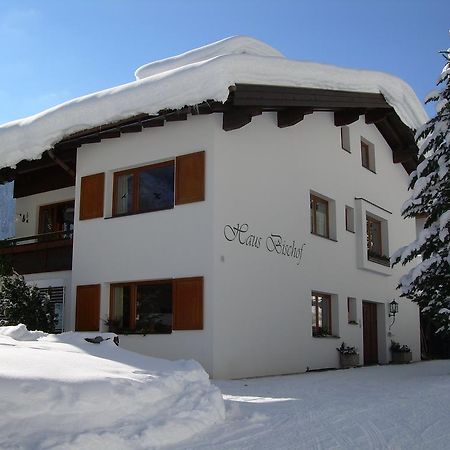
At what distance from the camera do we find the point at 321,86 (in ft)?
42.7

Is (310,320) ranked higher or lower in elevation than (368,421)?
higher

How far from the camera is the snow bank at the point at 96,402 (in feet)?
14.6

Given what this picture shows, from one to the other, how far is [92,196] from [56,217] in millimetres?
3720

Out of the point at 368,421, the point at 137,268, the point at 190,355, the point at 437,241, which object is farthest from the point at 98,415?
the point at 437,241

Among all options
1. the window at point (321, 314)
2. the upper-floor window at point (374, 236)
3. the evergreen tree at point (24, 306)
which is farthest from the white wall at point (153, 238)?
the upper-floor window at point (374, 236)

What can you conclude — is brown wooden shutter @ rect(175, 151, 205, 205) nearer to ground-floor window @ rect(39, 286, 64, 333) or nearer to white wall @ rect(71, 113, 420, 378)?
white wall @ rect(71, 113, 420, 378)

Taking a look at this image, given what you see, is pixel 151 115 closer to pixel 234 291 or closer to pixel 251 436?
pixel 234 291

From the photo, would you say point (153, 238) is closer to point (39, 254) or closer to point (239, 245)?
point (239, 245)

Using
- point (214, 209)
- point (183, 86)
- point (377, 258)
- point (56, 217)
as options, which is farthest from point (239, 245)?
point (56, 217)

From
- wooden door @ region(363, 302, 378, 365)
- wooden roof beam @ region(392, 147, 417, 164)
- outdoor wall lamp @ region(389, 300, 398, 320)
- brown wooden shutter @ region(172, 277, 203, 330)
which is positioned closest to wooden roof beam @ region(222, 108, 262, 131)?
brown wooden shutter @ region(172, 277, 203, 330)

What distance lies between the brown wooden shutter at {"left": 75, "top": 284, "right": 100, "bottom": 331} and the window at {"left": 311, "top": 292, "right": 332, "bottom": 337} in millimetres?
4867

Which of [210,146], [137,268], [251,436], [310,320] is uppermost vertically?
[210,146]

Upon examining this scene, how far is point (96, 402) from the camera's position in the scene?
16.3 ft

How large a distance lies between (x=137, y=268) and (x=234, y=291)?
209 cm
